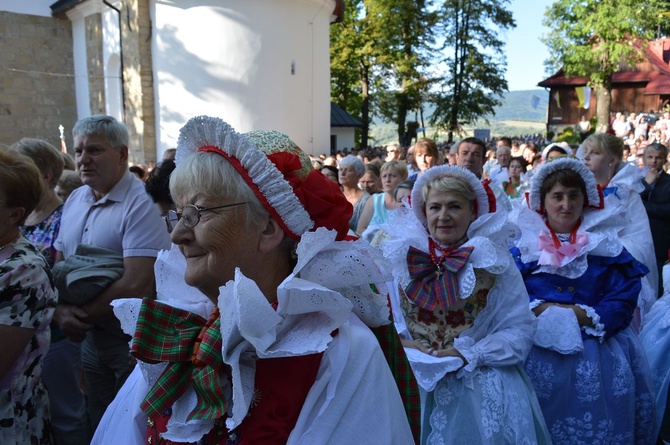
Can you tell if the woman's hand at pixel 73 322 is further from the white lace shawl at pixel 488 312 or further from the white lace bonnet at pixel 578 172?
the white lace bonnet at pixel 578 172

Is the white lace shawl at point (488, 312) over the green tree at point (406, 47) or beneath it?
beneath

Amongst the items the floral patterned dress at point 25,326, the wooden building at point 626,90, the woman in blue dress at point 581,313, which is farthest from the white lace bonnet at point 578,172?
the wooden building at point 626,90

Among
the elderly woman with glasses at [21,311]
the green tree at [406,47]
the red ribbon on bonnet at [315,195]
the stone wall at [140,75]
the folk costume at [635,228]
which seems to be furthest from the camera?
the green tree at [406,47]

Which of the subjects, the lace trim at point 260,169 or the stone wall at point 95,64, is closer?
the lace trim at point 260,169

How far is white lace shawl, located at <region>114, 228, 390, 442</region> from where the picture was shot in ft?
4.49

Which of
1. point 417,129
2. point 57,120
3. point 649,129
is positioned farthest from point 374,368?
point 417,129

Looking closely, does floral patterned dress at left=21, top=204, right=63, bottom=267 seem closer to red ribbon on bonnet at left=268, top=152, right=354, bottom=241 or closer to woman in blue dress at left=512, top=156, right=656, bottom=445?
red ribbon on bonnet at left=268, top=152, right=354, bottom=241

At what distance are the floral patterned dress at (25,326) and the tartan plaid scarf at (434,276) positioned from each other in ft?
5.81

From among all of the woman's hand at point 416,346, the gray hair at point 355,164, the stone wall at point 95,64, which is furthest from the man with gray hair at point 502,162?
the stone wall at point 95,64

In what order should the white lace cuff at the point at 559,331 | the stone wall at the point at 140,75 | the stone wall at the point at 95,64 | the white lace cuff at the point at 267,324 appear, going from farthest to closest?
the stone wall at the point at 95,64
the stone wall at the point at 140,75
the white lace cuff at the point at 559,331
the white lace cuff at the point at 267,324

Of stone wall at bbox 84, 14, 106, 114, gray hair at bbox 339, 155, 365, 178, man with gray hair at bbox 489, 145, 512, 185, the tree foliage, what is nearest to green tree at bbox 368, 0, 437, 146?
the tree foliage

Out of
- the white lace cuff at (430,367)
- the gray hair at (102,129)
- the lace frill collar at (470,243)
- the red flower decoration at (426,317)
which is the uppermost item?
the gray hair at (102,129)

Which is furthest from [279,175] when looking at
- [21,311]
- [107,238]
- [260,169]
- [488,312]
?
[107,238]

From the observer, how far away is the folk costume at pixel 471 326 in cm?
266
